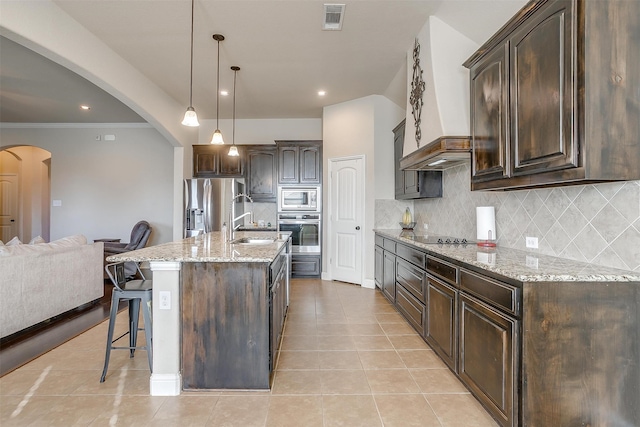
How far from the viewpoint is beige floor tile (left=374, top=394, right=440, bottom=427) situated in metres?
1.92

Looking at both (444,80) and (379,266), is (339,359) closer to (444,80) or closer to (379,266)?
(379,266)

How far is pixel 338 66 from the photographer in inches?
166

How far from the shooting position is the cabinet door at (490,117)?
2133 mm

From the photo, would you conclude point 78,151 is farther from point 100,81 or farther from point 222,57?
point 222,57

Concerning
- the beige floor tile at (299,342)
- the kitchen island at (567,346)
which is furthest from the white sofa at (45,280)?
the kitchen island at (567,346)

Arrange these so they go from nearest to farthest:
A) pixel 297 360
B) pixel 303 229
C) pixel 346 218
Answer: pixel 297 360, pixel 346 218, pixel 303 229

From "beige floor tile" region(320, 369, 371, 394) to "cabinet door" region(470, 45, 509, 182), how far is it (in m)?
1.73

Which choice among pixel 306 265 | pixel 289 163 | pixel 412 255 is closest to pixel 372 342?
pixel 412 255

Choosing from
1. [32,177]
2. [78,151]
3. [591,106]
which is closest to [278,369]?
[591,106]

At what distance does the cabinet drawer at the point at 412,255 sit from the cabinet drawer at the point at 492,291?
0.75 metres

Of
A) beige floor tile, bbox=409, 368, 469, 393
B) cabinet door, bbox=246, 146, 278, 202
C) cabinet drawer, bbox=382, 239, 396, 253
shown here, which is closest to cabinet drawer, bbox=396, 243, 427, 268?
cabinet drawer, bbox=382, 239, 396, 253

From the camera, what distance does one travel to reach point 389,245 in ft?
13.8

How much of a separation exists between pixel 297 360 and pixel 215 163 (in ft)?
15.3

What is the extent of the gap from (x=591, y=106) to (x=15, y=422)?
352cm
